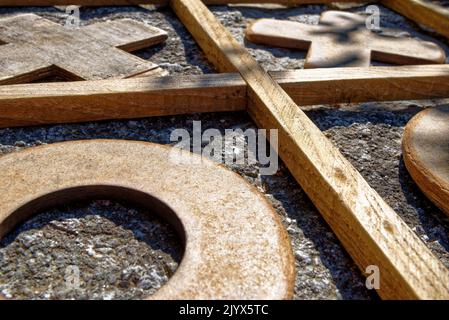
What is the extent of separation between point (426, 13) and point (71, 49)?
7.38 feet

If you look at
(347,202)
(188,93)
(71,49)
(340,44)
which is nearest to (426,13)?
(340,44)

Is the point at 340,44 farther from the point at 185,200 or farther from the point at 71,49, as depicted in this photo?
the point at 185,200

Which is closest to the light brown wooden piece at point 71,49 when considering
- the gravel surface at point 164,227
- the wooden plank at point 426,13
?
the gravel surface at point 164,227

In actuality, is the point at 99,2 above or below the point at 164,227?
above

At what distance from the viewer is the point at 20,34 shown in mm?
2781

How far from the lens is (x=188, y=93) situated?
2182mm

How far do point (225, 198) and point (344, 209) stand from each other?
37 centimetres

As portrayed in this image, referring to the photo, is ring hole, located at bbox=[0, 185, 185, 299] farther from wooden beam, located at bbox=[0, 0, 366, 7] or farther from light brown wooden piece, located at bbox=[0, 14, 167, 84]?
wooden beam, located at bbox=[0, 0, 366, 7]

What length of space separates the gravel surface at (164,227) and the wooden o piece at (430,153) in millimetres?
58

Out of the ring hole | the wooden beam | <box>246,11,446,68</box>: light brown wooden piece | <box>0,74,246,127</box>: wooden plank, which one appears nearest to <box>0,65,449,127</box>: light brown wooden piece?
<box>0,74,246,127</box>: wooden plank

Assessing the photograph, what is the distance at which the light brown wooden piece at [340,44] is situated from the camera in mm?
2834

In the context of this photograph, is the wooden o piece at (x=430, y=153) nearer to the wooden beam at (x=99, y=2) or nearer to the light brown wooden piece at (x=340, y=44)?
the light brown wooden piece at (x=340, y=44)
